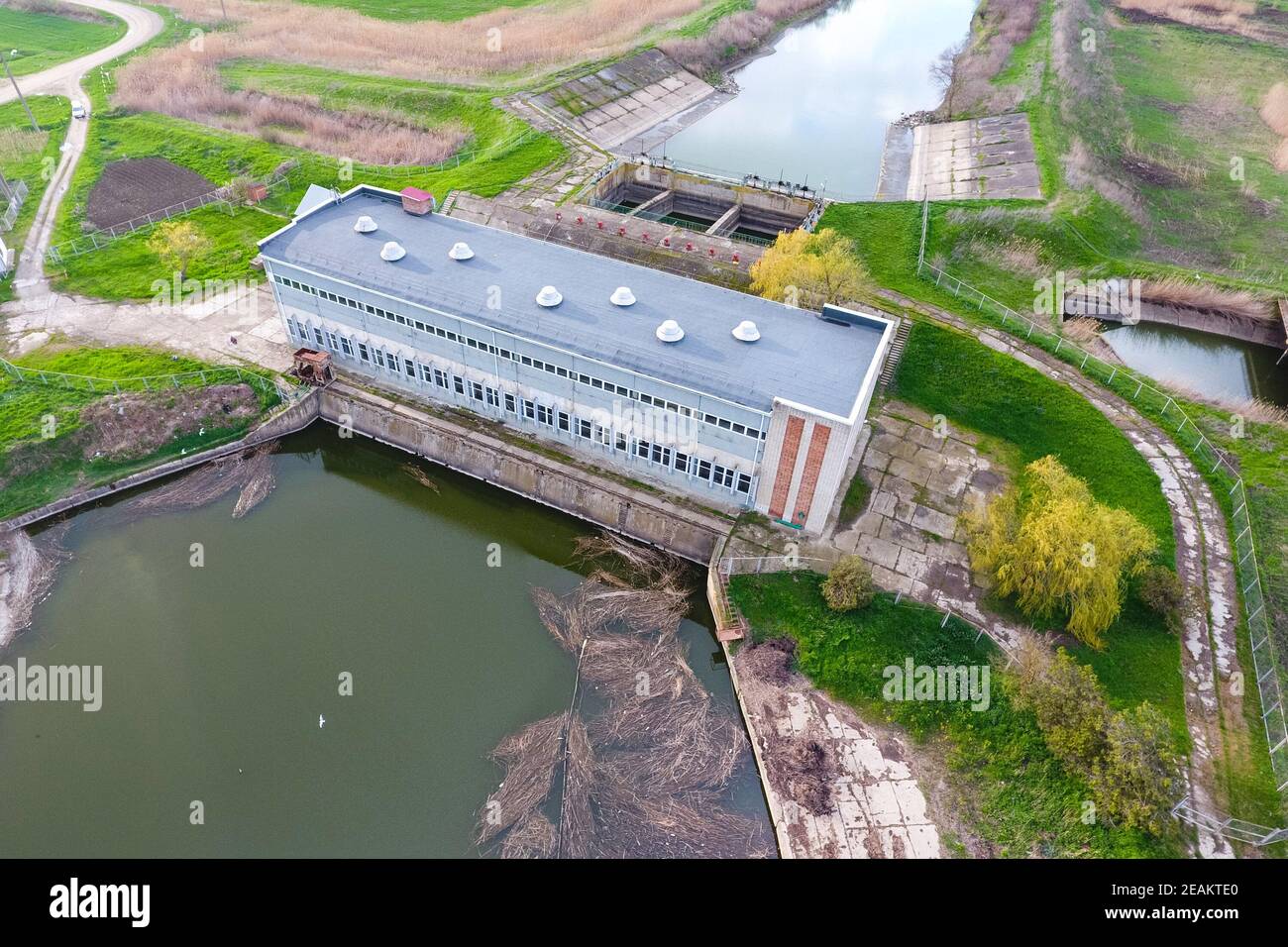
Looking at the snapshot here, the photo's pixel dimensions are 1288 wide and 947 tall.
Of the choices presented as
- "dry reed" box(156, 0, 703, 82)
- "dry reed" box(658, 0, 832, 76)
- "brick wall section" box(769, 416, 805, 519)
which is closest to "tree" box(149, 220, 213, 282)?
"dry reed" box(156, 0, 703, 82)

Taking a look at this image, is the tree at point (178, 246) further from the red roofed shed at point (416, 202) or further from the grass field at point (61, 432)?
the red roofed shed at point (416, 202)

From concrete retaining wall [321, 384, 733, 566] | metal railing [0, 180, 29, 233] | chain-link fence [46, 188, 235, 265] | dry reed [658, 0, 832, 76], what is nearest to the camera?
concrete retaining wall [321, 384, 733, 566]

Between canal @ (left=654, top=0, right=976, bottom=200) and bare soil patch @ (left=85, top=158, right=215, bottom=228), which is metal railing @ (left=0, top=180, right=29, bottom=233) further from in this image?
canal @ (left=654, top=0, right=976, bottom=200)

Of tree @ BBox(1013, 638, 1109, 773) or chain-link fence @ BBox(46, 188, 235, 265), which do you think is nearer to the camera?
tree @ BBox(1013, 638, 1109, 773)

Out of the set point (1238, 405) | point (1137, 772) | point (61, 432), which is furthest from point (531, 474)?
point (1238, 405)

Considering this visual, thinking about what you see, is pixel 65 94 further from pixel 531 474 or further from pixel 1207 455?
pixel 1207 455

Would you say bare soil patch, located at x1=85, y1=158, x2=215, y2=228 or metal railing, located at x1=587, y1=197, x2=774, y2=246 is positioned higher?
metal railing, located at x1=587, y1=197, x2=774, y2=246

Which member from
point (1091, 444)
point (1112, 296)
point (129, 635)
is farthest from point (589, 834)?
point (1112, 296)

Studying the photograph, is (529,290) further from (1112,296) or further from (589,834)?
(1112,296)
